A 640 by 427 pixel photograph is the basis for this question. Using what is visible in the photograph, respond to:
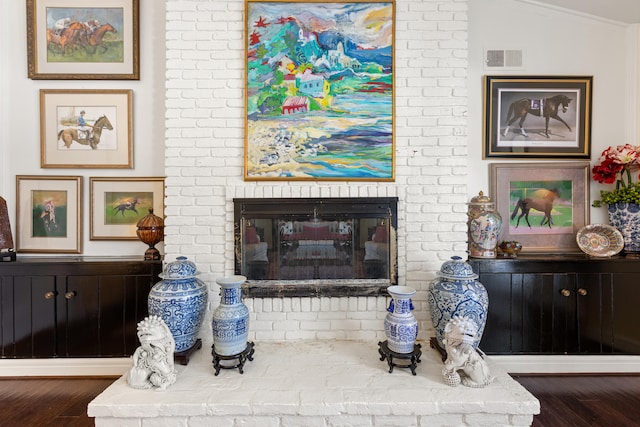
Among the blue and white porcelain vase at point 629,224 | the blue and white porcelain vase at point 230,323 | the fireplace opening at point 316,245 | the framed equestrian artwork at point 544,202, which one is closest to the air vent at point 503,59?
the framed equestrian artwork at point 544,202

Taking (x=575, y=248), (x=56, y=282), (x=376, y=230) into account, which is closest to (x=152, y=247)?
(x=56, y=282)

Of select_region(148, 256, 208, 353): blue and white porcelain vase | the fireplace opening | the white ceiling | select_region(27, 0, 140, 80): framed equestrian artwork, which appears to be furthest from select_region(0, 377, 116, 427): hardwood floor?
the white ceiling

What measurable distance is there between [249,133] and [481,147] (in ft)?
6.51

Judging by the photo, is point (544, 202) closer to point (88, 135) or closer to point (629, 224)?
point (629, 224)

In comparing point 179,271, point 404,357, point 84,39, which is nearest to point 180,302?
point 179,271

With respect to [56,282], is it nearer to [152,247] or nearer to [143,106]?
[152,247]

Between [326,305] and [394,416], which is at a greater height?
[326,305]

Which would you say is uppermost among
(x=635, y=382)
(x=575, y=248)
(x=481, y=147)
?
(x=481, y=147)

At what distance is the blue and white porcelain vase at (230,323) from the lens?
196 centimetres

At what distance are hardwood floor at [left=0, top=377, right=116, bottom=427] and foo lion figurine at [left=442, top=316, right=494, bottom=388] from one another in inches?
87.2

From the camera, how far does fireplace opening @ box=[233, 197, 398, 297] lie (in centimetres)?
240

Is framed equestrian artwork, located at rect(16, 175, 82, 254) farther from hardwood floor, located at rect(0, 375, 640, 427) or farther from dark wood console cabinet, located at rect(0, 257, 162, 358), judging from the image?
hardwood floor, located at rect(0, 375, 640, 427)

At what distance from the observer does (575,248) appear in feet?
9.02

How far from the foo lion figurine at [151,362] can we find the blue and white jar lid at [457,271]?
1801 millimetres
